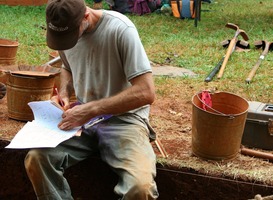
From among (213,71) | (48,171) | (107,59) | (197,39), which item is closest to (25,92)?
(107,59)

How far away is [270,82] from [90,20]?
373cm

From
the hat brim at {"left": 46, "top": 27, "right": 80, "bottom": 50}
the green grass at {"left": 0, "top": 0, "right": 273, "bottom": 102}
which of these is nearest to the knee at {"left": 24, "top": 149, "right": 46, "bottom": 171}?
the hat brim at {"left": 46, "top": 27, "right": 80, "bottom": 50}

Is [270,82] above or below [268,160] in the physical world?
below

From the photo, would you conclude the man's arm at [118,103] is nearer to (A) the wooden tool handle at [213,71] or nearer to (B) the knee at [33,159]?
(B) the knee at [33,159]

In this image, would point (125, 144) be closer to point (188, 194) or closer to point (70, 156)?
point (70, 156)

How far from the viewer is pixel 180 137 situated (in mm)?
4684

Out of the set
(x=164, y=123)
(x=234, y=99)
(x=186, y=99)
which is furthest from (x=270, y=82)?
(x=234, y=99)

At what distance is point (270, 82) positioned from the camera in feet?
21.6

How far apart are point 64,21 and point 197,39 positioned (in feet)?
20.7

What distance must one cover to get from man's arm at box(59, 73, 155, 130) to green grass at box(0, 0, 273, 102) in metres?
2.83

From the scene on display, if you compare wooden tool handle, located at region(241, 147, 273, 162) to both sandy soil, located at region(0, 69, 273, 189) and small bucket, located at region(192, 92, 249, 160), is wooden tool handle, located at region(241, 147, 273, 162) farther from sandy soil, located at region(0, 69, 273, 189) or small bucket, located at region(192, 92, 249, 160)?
small bucket, located at region(192, 92, 249, 160)

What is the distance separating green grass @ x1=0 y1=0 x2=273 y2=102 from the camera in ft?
22.0

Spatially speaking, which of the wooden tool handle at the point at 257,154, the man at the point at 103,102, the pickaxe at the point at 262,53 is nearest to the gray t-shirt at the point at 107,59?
the man at the point at 103,102

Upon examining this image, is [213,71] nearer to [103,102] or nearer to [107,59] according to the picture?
[107,59]
